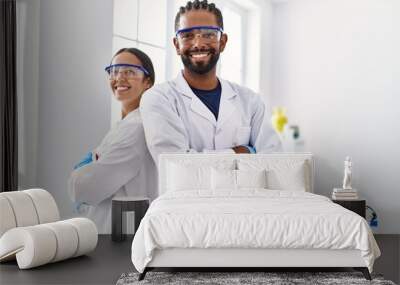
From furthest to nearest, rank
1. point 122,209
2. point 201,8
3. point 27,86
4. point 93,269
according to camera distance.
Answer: point 27,86 → point 201,8 → point 122,209 → point 93,269

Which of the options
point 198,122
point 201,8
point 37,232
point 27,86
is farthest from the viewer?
point 27,86

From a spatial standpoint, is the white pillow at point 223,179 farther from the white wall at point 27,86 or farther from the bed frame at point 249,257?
the white wall at point 27,86

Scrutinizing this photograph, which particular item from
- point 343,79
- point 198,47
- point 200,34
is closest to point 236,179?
point 198,47

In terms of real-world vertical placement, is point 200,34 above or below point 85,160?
above

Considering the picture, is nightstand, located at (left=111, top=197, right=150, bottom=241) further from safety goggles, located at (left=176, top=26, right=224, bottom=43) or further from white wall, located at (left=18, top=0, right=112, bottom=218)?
safety goggles, located at (left=176, top=26, right=224, bottom=43)

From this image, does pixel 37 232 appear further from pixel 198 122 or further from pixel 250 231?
pixel 198 122

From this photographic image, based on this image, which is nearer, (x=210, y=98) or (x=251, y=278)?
(x=251, y=278)

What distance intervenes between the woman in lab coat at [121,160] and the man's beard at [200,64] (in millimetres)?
386

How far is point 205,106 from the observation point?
5.99 m

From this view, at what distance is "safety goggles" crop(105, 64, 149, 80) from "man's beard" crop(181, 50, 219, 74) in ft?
1.44

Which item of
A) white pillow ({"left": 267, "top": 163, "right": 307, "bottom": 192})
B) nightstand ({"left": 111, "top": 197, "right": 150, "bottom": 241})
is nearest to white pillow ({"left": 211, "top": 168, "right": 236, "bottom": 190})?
white pillow ({"left": 267, "top": 163, "right": 307, "bottom": 192})

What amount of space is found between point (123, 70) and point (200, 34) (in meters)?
0.88

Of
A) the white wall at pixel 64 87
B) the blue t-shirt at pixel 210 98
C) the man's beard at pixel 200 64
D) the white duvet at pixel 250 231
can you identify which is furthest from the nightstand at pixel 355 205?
the white wall at pixel 64 87

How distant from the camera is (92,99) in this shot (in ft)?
20.3
